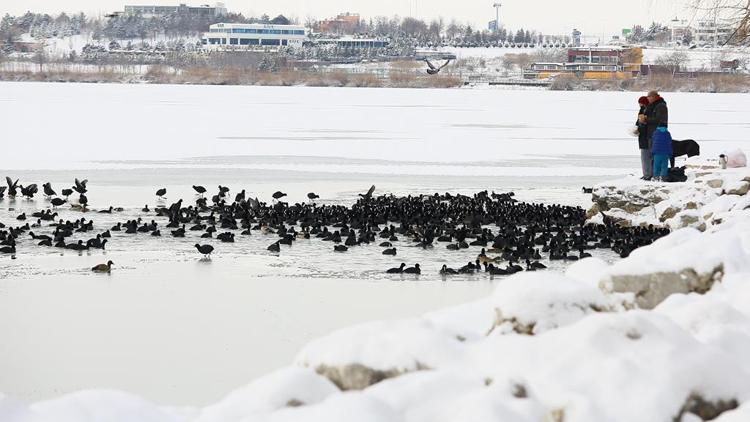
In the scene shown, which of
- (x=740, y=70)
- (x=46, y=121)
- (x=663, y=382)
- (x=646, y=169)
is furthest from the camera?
(x=740, y=70)

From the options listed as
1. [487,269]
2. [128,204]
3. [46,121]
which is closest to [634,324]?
[487,269]

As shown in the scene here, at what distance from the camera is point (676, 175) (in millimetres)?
18328

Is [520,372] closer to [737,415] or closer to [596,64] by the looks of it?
[737,415]

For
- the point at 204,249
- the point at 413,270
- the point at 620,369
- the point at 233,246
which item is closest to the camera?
the point at 620,369

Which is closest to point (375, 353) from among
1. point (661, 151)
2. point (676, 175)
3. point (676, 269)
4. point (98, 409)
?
point (98, 409)

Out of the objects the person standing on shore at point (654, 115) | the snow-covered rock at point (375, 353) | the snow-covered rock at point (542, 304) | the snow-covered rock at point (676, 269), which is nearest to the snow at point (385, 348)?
the snow-covered rock at point (375, 353)

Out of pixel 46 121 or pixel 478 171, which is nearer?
pixel 478 171

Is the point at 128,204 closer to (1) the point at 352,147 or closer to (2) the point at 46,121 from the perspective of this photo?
(1) the point at 352,147

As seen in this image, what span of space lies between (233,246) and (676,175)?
7.28 m

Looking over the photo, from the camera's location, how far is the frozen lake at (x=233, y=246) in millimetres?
8945

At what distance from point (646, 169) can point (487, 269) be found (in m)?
6.61

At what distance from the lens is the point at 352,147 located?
34031 mm

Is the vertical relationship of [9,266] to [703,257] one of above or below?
below

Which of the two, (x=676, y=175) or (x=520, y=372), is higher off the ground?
(x=520, y=372)
